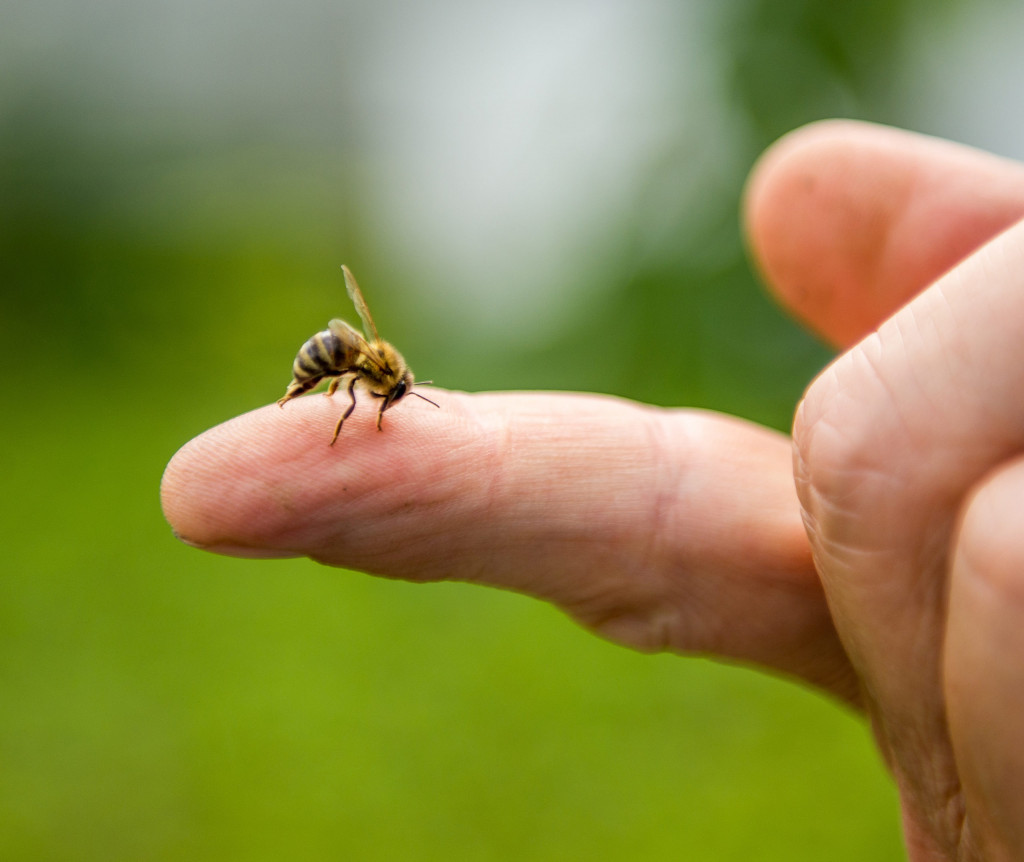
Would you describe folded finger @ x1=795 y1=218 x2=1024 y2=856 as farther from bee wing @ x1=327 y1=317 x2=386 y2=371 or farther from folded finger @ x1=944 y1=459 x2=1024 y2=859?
bee wing @ x1=327 y1=317 x2=386 y2=371

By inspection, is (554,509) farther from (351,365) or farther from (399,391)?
(351,365)

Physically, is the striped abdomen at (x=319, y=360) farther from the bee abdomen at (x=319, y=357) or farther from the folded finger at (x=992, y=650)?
Result: the folded finger at (x=992, y=650)

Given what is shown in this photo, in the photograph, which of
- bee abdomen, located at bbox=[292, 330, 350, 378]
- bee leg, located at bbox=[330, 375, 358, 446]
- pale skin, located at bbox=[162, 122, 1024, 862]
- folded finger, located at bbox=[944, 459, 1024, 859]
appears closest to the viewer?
folded finger, located at bbox=[944, 459, 1024, 859]

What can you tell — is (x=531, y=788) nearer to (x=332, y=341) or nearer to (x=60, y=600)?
(x=332, y=341)

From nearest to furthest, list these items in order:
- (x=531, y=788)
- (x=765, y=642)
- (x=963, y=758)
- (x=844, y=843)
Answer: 1. (x=963, y=758)
2. (x=765, y=642)
3. (x=844, y=843)
4. (x=531, y=788)

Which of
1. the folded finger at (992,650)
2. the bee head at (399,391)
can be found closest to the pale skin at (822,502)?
the folded finger at (992,650)

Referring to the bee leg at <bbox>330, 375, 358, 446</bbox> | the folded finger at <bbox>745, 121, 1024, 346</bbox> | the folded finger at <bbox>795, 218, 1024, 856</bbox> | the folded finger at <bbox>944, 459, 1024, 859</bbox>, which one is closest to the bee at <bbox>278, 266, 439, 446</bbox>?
the bee leg at <bbox>330, 375, 358, 446</bbox>

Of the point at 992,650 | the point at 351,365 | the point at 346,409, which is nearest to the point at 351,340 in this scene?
the point at 351,365

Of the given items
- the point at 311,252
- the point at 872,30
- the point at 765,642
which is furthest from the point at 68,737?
the point at 872,30
